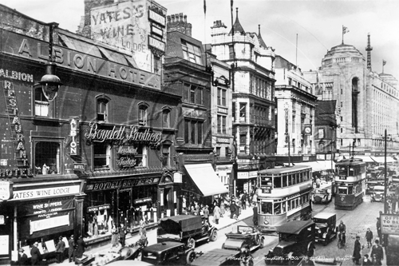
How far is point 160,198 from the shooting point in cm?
3002

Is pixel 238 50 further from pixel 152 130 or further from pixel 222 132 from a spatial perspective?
pixel 152 130

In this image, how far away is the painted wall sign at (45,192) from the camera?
62.3 feet

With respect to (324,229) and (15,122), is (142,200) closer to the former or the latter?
(15,122)

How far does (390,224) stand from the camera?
18312 mm

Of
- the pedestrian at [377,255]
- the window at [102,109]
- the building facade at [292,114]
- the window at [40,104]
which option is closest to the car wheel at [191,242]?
the pedestrian at [377,255]

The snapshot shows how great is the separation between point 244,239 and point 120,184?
9.44 m

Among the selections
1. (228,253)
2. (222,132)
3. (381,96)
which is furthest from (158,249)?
(381,96)

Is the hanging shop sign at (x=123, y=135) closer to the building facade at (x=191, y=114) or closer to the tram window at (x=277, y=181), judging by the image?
the building facade at (x=191, y=114)

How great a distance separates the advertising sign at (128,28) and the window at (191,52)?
495cm

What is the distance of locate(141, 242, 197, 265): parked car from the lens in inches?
673

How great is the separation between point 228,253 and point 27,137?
36.5 feet

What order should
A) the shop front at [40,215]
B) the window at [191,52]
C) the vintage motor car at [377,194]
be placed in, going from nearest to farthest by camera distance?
1. the shop front at [40,215]
2. the window at [191,52]
3. the vintage motor car at [377,194]

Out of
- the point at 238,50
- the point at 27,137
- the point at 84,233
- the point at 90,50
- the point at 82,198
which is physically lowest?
the point at 84,233

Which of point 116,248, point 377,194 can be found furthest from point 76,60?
point 377,194
